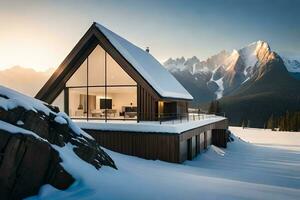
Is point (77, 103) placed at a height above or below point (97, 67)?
below

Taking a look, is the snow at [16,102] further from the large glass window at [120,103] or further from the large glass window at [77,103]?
the large glass window at [77,103]

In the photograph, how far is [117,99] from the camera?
78.3 feet

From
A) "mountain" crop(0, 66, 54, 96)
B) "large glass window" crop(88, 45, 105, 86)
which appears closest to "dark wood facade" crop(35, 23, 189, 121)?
"large glass window" crop(88, 45, 105, 86)

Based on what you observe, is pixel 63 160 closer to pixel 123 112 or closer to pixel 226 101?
pixel 123 112

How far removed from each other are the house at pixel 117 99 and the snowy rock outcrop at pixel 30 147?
7655mm

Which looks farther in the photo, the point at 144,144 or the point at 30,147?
the point at 144,144

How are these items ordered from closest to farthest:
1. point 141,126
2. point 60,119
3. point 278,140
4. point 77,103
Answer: point 60,119
point 141,126
point 77,103
point 278,140

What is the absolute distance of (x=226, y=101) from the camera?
186875 mm

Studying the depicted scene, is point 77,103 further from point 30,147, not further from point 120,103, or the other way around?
point 30,147

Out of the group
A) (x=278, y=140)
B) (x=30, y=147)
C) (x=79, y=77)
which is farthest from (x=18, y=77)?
(x=278, y=140)

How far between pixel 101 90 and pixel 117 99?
1.56 m

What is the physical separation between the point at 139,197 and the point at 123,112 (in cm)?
1480

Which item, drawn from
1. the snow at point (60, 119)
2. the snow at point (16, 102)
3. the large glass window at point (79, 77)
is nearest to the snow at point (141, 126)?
Answer: the large glass window at point (79, 77)

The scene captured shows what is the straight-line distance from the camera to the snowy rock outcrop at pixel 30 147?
26.3 feet
